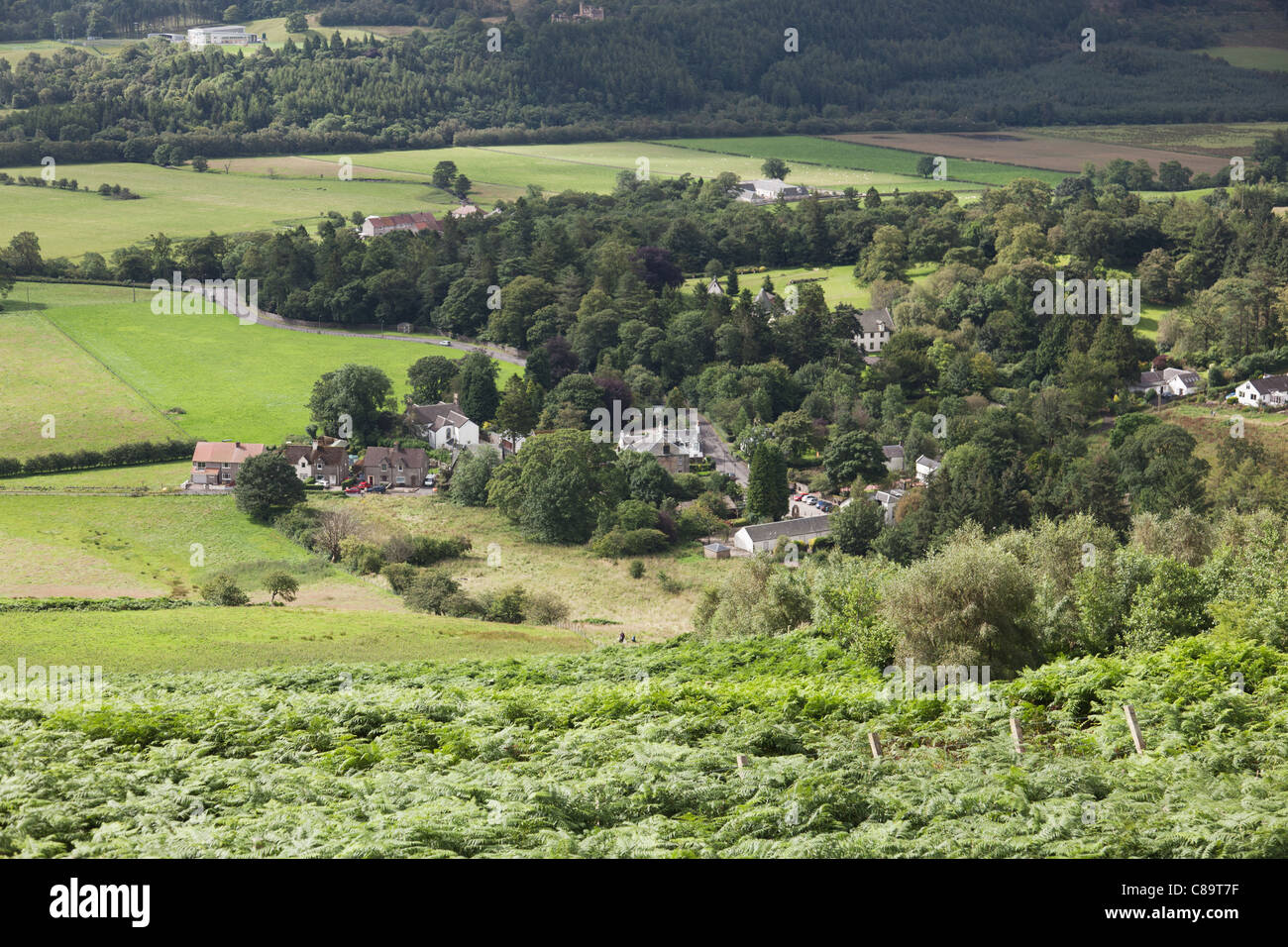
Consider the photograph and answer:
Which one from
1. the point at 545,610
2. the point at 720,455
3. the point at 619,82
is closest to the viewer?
the point at 545,610

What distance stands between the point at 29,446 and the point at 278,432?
1124 cm

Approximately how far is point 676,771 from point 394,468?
46084mm

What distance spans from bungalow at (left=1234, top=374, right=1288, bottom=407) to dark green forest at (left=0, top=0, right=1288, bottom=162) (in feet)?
316

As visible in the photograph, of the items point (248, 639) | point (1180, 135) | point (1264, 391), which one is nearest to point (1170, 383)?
point (1264, 391)

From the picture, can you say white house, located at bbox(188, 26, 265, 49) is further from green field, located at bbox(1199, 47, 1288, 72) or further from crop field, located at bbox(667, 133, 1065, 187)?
green field, located at bbox(1199, 47, 1288, 72)

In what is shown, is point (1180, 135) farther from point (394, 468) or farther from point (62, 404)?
point (62, 404)

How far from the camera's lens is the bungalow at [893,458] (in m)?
60.2

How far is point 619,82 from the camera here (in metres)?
165

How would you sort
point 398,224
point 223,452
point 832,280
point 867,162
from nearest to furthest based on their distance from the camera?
point 223,452 → point 832,280 → point 398,224 → point 867,162

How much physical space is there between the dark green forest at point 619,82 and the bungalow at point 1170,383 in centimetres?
9107

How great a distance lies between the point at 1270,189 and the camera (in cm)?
9738

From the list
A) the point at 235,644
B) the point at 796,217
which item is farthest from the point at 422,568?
the point at 796,217
